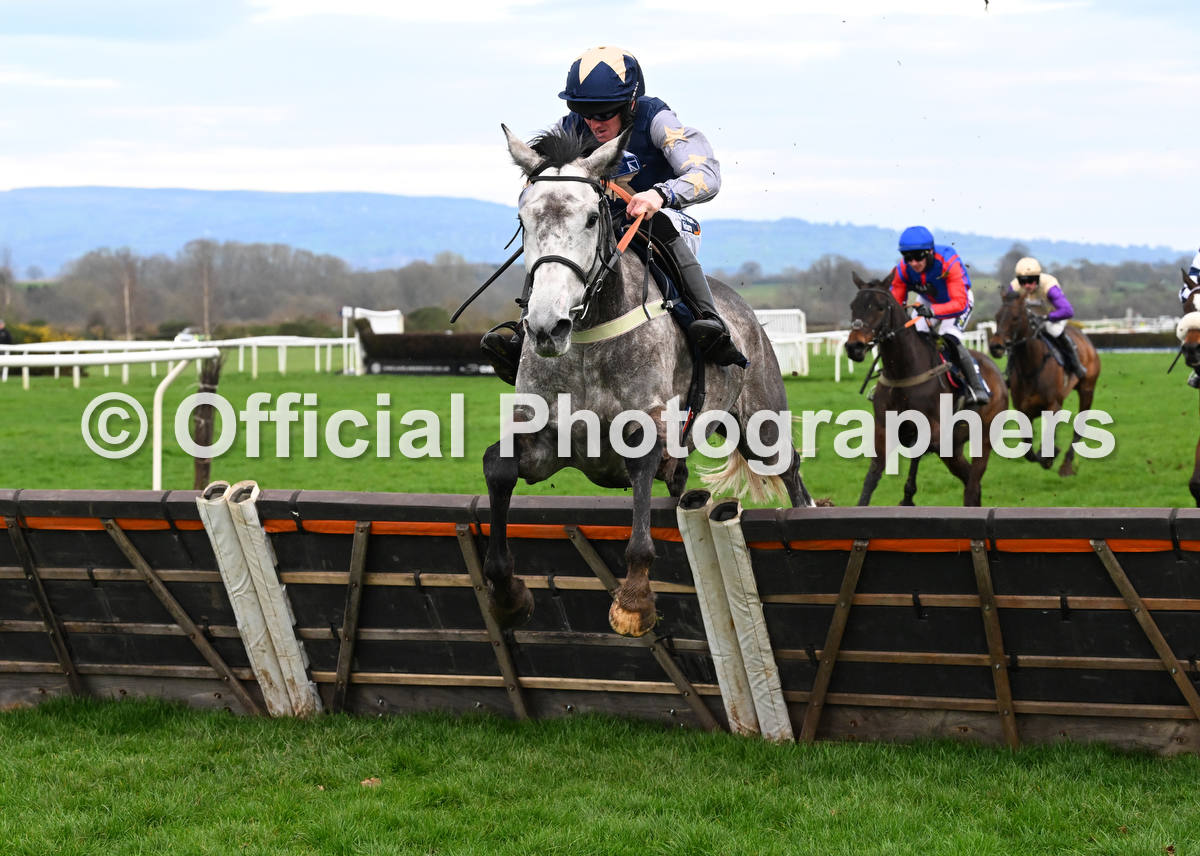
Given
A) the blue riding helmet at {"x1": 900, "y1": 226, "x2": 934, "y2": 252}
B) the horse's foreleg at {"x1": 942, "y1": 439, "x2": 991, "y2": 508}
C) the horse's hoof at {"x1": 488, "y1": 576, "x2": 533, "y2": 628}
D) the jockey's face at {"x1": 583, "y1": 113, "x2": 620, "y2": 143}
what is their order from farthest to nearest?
the blue riding helmet at {"x1": 900, "y1": 226, "x2": 934, "y2": 252}
the horse's foreleg at {"x1": 942, "y1": 439, "x2": 991, "y2": 508}
the jockey's face at {"x1": 583, "y1": 113, "x2": 620, "y2": 143}
the horse's hoof at {"x1": 488, "y1": 576, "x2": 533, "y2": 628}

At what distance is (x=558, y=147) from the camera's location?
448 cm

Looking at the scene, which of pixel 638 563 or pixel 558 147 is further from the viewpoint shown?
pixel 558 147

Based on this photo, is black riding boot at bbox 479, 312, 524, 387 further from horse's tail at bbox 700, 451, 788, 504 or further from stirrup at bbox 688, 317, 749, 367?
horse's tail at bbox 700, 451, 788, 504

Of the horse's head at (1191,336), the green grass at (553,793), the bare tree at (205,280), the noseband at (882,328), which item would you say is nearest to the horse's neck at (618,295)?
the green grass at (553,793)

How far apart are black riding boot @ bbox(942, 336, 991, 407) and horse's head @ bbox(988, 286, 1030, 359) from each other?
7.66 ft

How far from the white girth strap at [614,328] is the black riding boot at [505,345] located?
0.44m

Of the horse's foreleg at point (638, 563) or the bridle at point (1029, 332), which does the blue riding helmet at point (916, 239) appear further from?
the horse's foreleg at point (638, 563)

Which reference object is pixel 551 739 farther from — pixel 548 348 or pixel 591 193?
pixel 591 193

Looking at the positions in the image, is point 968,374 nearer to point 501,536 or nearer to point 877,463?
point 877,463

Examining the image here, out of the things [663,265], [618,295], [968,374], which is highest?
[663,265]

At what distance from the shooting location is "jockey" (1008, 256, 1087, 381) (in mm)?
12680

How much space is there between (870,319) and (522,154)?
5.20 metres

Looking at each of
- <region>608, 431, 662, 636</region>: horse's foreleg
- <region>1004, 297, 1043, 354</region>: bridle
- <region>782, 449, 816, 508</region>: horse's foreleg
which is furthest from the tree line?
<region>608, 431, 662, 636</region>: horse's foreleg

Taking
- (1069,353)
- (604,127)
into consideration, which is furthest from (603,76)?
(1069,353)
